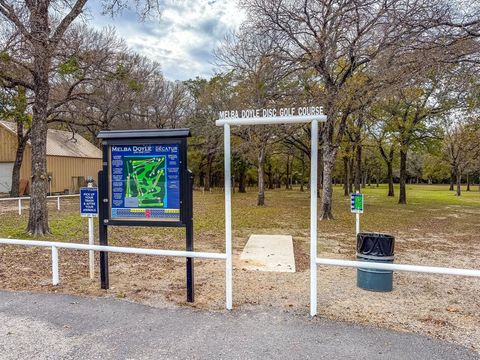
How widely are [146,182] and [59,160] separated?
26.7m

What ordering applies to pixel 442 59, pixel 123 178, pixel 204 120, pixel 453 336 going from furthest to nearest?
1. pixel 204 120
2. pixel 442 59
3. pixel 123 178
4. pixel 453 336

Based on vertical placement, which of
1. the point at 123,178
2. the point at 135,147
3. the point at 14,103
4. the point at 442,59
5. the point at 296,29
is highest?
the point at 296,29

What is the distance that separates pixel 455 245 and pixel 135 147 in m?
8.58

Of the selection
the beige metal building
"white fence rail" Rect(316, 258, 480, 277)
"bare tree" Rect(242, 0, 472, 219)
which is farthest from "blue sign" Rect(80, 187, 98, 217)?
the beige metal building

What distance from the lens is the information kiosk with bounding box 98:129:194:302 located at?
4699 mm

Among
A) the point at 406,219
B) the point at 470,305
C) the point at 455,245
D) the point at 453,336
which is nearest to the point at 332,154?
the point at 406,219

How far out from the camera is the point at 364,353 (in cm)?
326

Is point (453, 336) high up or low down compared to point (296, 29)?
down

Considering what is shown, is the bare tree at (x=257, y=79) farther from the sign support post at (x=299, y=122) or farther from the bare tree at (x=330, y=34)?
the sign support post at (x=299, y=122)

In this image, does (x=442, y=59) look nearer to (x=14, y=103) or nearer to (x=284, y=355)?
(x=284, y=355)

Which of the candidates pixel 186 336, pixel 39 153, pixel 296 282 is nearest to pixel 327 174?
pixel 296 282

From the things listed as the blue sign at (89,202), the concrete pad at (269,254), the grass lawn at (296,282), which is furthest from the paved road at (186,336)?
the concrete pad at (269,254)

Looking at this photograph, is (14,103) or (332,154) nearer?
(332,154)

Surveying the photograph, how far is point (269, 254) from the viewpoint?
24.8 ft
